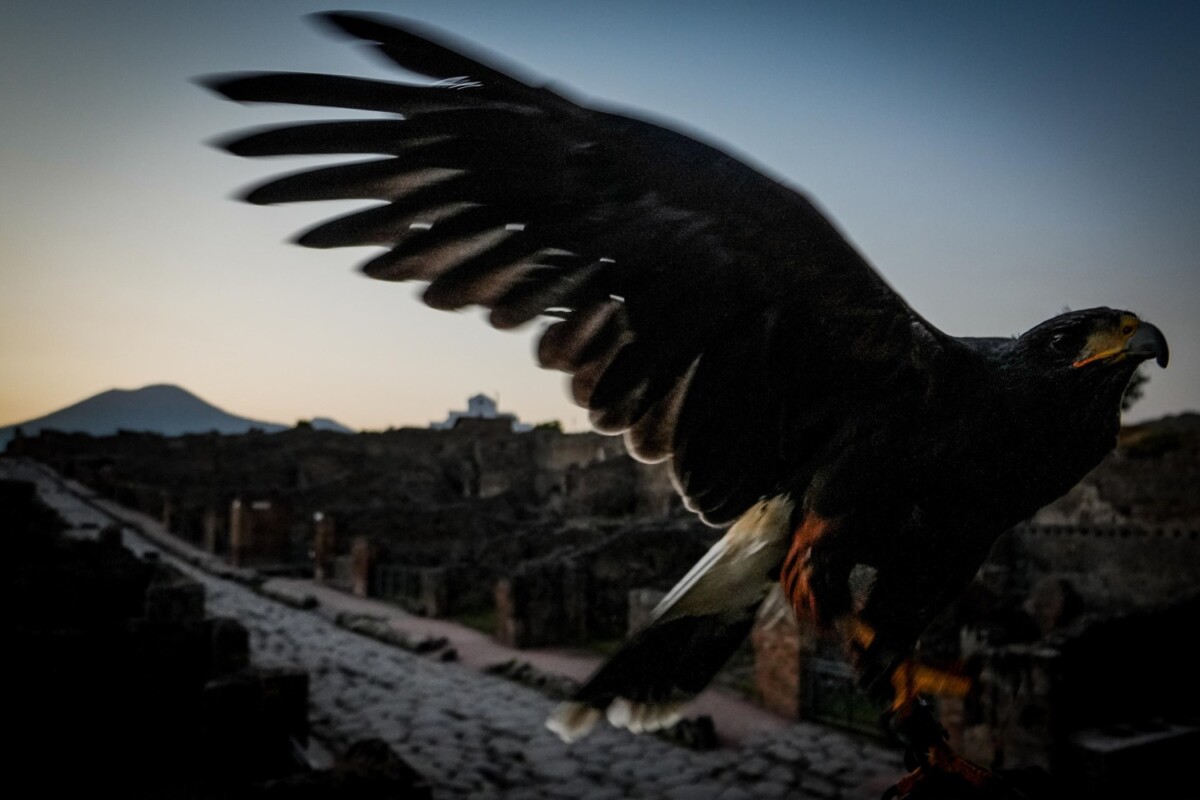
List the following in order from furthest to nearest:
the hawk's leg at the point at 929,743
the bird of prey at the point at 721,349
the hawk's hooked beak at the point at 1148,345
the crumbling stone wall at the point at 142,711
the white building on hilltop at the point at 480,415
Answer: the white building on hilltop at the point at 480,415, the crumbling stone wall at the point at 142,711, the hawk's leg at the point at 929,743, the bird of prey at the point at 721,349, the hawk's hooked beak at the point at 1148,345

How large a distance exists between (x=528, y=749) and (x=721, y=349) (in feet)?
22.8

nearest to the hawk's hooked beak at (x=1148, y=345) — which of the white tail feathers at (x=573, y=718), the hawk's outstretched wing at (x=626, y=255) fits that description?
the hawk's outstretched wing at (x=626, y=255)

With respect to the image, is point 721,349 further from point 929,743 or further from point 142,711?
point 142,711


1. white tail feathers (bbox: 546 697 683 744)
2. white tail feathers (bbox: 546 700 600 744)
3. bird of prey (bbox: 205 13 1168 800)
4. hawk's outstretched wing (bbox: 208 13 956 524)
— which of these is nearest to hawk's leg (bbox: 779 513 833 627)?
bird of prey (bbox: 205 13 1168 800)

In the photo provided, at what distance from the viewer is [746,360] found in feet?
6.13

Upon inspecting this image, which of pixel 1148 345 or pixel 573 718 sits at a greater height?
pixel 1148 345

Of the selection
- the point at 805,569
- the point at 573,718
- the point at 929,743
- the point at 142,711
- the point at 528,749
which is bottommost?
the point at 528,749

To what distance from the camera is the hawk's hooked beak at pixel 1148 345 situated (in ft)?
4.46

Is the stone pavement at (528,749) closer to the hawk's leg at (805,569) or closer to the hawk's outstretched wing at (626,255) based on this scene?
the hawk's leg at (805,569)

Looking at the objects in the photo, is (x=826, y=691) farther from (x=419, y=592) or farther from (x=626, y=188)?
(x=419, y=592)

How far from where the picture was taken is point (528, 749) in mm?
7828

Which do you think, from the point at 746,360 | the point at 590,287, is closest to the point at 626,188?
the point at 590,287

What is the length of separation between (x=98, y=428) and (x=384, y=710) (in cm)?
6267

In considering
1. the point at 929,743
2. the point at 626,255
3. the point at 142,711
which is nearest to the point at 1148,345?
the point at 929,743
